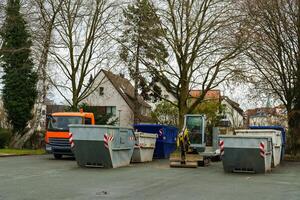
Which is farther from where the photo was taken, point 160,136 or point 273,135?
point 160,136

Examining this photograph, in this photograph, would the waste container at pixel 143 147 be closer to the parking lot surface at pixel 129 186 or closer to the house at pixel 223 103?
the parking lot surface at pixel 129 186

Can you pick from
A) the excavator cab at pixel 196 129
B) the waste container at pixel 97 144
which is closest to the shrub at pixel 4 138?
the excavator cab at pixel 196 129

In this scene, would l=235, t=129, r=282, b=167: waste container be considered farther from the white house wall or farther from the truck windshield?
the white house wall

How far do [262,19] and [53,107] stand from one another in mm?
67793

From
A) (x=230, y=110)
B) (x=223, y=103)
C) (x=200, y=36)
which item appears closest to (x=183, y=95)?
(x=200, y=36)

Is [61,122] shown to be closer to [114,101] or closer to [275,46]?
[275,46]

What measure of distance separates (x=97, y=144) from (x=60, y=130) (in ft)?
23.9

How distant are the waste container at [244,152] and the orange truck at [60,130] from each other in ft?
32.1

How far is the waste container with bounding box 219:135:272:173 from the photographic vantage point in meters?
20.3

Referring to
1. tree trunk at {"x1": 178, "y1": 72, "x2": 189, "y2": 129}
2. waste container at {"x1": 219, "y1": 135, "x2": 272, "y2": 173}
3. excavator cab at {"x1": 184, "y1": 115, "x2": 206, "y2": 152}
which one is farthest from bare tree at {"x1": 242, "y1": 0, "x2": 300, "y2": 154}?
waste container at {"x1": 219, "y1": 135, "x2": 272, "y2": 173}

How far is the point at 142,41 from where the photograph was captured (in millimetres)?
38000

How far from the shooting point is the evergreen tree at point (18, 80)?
41062 millimetres

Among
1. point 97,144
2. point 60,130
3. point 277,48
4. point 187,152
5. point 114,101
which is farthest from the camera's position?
point 114,101

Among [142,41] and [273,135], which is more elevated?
[142,41]
